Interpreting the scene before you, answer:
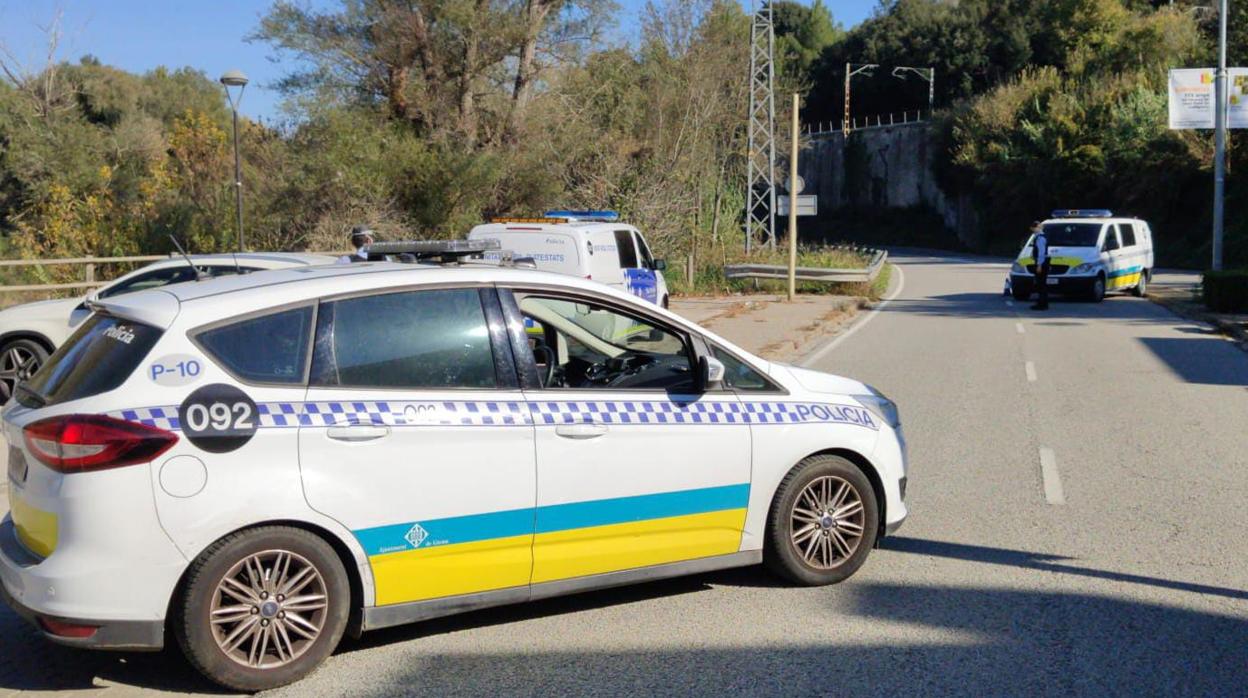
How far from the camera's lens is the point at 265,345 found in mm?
5078

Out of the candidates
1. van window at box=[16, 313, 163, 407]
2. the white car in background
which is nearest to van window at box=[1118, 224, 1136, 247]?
the white car in background

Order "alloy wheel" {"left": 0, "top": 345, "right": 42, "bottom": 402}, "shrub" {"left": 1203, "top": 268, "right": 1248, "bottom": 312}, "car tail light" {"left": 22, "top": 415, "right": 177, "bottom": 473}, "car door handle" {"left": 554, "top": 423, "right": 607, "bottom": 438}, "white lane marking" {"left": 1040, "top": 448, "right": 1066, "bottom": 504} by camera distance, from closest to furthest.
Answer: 1. "car tail light" {"left": 22, "top": 415, "right": 177, "bottom": 473}
2. "car door handle" {"left": 554, "top": 423, "right": 607, "bottom": 438}
3. "white lane marking" {"left": 1040, "top": 448, "right": 1066, "bottom": 504}
4. "alloy wheel" {"left": 0, "top": 345, "right": 42, "bottom": 402}
5. "shrub" {"left": 1203, "top": 268, "right": 1248, "bottom": 312}

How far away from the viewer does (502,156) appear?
1198 inches

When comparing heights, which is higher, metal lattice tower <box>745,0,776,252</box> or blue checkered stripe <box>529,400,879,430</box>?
metal lattice tower <box>745,0,776,252</box>

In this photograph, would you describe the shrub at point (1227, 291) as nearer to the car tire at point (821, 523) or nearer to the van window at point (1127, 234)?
the van window at point (1127, 234)

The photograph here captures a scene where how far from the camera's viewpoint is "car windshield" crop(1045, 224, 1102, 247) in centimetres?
2720

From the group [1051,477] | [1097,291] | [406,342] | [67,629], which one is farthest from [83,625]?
[1097,291]

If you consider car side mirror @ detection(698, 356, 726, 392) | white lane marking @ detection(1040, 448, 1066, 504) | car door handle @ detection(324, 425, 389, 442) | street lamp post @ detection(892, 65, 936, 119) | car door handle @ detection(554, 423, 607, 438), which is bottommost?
white lane marking @ detection(1040, 448, 1066, 504)

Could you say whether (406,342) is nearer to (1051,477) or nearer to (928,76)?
(1051,477)

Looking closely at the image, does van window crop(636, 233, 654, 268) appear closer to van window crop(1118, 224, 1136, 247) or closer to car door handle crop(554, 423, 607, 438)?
car door handle crop(554, 423, 607, 438)

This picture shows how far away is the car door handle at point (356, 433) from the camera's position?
198 inches

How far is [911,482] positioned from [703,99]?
29.4 meters

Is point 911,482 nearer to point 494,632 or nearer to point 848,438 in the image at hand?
point 848,438

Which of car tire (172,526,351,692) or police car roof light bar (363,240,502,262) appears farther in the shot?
police car roof light bar (363,240,502,262)
